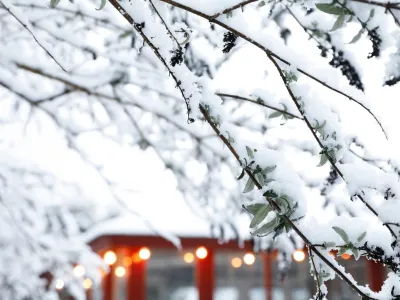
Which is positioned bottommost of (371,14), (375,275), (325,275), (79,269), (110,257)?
(325,275)

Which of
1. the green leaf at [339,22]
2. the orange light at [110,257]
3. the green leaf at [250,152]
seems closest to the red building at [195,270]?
the orange light at [110,257]

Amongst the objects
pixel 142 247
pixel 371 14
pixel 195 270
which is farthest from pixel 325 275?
pixel 195 270

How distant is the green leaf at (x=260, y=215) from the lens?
973 millimetres

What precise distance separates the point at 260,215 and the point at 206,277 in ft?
26.5

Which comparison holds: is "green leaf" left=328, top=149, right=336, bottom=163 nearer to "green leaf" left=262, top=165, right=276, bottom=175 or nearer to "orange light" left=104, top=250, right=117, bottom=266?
"green leaf" left=262, top=165, right=276, bottom=175

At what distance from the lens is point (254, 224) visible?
0.97m

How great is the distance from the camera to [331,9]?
928 millimetres

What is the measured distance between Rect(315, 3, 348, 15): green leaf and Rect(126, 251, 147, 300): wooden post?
809 centimetres

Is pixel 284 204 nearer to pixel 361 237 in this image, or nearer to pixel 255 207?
pixel 255 207

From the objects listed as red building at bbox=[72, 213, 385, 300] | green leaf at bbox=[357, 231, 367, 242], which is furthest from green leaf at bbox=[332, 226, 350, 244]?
red building at bbox=[72, 213, 385, 300]

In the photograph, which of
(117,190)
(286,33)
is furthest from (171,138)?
(286,33)

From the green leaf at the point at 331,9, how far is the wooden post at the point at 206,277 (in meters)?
8.13

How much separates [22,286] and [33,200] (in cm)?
87

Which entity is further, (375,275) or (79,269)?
(375,275)
